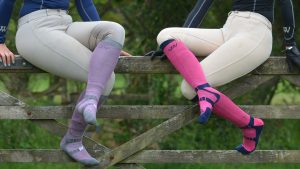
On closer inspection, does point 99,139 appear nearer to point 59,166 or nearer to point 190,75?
point 59,166

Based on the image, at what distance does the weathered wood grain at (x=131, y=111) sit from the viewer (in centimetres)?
605

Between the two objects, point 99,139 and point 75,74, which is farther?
point 99,139

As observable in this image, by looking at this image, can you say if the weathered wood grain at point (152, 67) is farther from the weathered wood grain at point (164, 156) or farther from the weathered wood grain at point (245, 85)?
the weathered wood grain at point (164, 156)

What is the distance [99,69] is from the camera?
5504 millimetres

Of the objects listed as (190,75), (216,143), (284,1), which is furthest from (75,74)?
(216,143)

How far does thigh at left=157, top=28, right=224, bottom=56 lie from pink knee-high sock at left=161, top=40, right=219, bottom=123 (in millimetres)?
70

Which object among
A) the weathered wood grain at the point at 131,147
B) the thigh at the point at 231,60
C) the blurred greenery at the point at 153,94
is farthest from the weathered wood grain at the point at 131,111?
the blurred greenery at the point at 153,94

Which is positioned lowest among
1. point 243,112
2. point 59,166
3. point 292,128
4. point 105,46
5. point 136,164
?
point 292,128

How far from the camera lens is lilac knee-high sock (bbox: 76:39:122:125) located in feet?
17.8

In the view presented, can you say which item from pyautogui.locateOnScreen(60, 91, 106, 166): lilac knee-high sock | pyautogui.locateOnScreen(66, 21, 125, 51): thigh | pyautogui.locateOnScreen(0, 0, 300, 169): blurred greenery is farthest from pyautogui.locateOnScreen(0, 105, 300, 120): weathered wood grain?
pyautogui.locateOnScreen(0, 0, 300, 169): blurred greenery

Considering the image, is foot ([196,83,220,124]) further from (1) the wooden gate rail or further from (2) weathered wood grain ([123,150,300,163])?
(2) weathered wood grain ([123,150,300,163])

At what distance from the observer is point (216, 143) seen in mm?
9383

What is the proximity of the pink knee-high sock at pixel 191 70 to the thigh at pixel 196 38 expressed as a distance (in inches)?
2.8

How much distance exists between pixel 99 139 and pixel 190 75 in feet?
14.6
